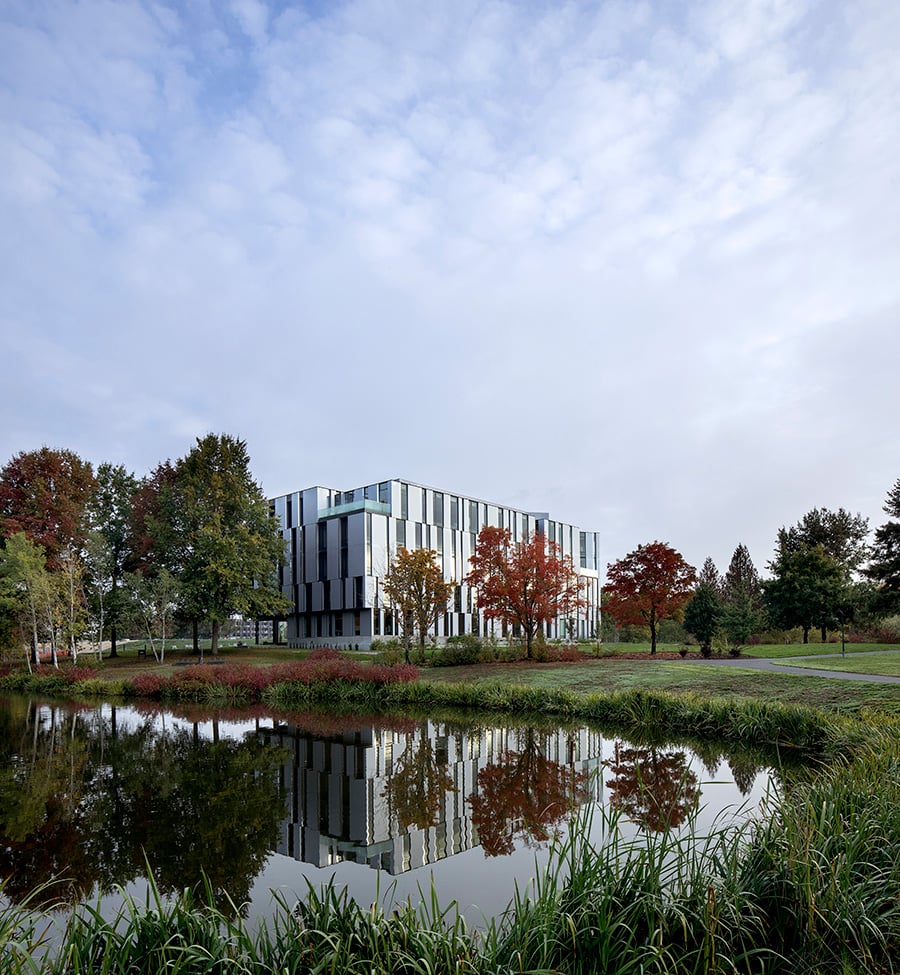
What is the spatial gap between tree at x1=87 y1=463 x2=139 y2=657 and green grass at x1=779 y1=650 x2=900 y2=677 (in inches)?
1325

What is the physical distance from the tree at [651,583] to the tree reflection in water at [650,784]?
60.7 ft

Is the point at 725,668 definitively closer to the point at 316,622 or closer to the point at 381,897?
the point at 381,897

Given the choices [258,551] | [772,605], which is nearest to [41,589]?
[258,551]

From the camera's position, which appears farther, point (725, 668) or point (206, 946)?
point (725, 668)

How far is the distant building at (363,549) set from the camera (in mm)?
45406

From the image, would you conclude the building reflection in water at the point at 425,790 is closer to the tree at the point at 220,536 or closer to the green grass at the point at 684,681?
the green grass at the point at 684,681

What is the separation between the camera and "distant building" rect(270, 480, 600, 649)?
4541cm

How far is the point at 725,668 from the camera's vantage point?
68.9 feet

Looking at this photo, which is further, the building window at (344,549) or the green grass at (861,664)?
the building window at (344,549)

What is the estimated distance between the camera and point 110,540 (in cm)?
4466

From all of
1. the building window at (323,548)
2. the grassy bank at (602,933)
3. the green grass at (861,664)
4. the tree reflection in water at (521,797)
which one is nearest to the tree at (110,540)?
the building window at (323,548)

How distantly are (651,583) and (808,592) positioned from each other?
10884 mm

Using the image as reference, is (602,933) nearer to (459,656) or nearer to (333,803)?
(333,803)

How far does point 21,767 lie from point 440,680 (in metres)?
14.0
